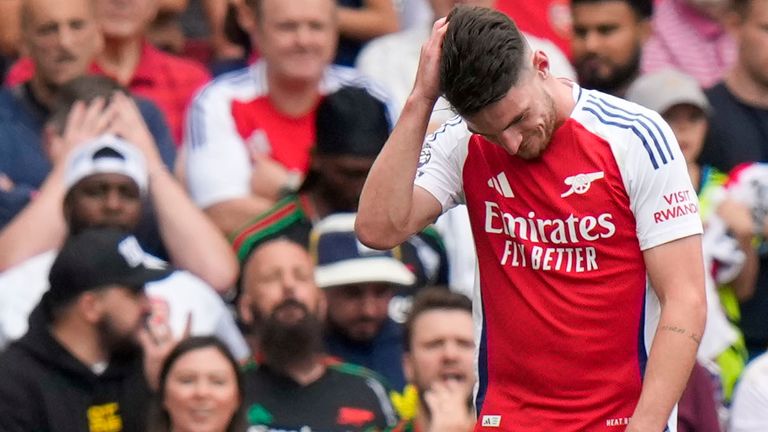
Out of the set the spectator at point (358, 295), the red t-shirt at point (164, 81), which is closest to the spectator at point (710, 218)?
the spectator at point (358, 295)

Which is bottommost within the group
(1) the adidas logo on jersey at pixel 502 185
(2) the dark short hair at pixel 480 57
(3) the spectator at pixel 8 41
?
(3) the spectator at pixel 8 41

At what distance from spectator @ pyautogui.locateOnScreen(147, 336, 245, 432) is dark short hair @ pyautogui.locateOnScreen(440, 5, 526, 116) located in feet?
8.45

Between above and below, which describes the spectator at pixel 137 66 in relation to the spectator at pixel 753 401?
above

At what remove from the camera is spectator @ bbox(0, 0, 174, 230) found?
8469mm

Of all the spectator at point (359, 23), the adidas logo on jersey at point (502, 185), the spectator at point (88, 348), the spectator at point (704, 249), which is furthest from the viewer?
the spectator at point (359, 23)

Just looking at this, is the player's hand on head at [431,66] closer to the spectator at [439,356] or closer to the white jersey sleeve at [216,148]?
the spectator at [439,356]

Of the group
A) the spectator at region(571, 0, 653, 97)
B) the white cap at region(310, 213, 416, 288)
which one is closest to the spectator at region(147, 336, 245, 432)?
the white cap at region(310, 213, 416, 288)

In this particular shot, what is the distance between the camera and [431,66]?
506cm

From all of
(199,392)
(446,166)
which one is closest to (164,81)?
(199,392)

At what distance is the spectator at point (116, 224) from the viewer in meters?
7.79

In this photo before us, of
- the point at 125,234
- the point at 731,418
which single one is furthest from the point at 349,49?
the point at 731,418

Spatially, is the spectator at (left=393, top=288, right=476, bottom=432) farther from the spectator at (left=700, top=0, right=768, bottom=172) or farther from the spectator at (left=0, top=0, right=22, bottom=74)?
the spectator at (left=0, top=0, right=22, bottom=74)

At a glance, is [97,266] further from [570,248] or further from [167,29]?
[167,29]

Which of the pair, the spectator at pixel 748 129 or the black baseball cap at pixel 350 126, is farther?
the spectator at pixel 748 129
